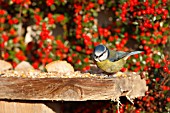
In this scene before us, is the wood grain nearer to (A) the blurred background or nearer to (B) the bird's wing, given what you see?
(B) the bird's wing

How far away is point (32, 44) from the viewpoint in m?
5.57

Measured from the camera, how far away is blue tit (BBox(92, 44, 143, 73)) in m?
4.00

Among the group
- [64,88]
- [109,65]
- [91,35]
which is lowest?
[64,88]

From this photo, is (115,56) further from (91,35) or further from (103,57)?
(91,35)

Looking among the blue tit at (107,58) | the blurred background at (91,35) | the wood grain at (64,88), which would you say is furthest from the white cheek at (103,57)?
A: the blurred background at (91,35)

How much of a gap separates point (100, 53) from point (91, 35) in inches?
44.6

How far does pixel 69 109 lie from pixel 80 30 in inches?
30.9

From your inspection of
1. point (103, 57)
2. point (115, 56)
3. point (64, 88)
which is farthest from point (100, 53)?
point (64, 88)

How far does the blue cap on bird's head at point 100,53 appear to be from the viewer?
3.98m

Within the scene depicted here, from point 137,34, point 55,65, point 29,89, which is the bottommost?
point 29,89

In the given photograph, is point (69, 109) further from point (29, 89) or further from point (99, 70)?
point (29, 89)

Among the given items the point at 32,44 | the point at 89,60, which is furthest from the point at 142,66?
the point at 32,44

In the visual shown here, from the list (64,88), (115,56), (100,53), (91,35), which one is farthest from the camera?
(91,35)

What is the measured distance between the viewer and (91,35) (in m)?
5.11
